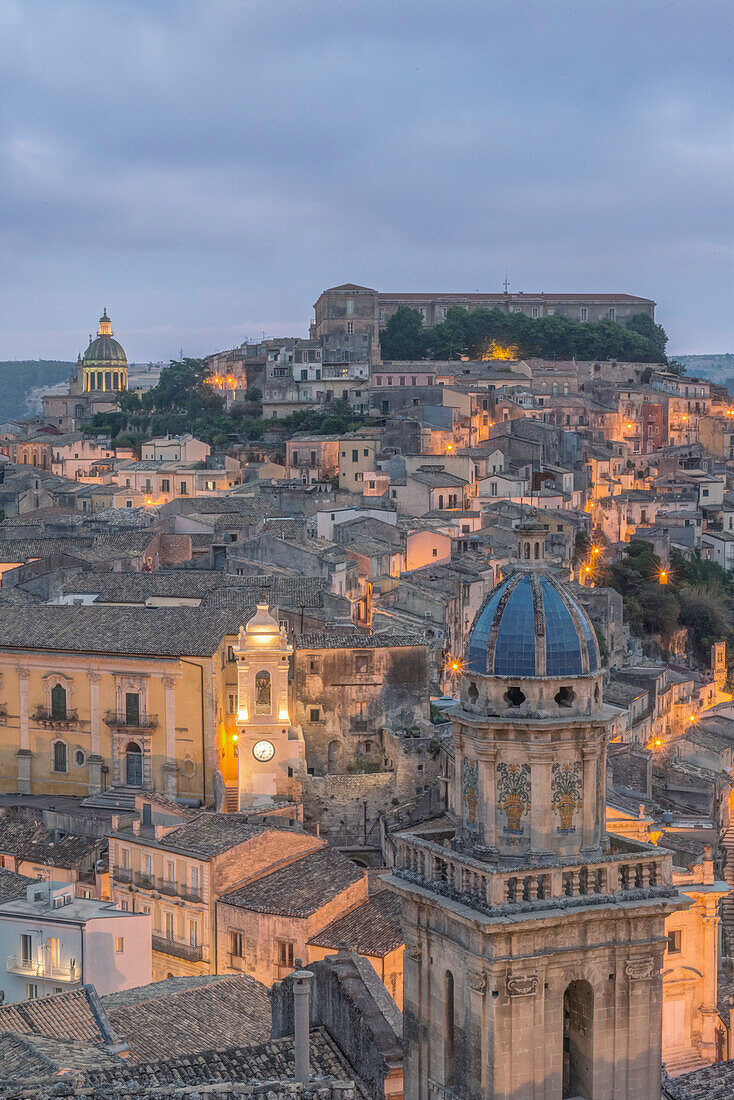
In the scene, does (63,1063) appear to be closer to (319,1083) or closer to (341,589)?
(319,1083)

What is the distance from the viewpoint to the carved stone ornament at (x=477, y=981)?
1400 cm

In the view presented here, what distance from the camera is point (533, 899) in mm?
14031

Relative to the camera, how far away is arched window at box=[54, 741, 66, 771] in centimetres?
4262

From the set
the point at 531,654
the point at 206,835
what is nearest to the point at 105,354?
the point at 206,835

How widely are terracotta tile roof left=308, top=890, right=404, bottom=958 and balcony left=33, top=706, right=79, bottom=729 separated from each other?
526 inches

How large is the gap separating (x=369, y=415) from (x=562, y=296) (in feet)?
104

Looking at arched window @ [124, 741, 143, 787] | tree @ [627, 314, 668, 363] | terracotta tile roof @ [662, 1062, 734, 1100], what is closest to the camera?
terracotta tile roof @ [662, 1062, 734, 1100]

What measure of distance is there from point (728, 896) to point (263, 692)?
12564 millimetres

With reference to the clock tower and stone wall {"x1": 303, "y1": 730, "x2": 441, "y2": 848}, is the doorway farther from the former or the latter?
the clock tower

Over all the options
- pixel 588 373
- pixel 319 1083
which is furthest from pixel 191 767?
pixel 588 373

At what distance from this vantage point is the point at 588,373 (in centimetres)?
9750

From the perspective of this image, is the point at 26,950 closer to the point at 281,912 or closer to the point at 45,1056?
the point at 281,912

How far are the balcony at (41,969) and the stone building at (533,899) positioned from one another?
584 inches

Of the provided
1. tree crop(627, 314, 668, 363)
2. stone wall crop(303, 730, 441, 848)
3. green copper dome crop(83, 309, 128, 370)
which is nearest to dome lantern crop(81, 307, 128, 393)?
green copper dome crop(83, 309, 128, 370)
